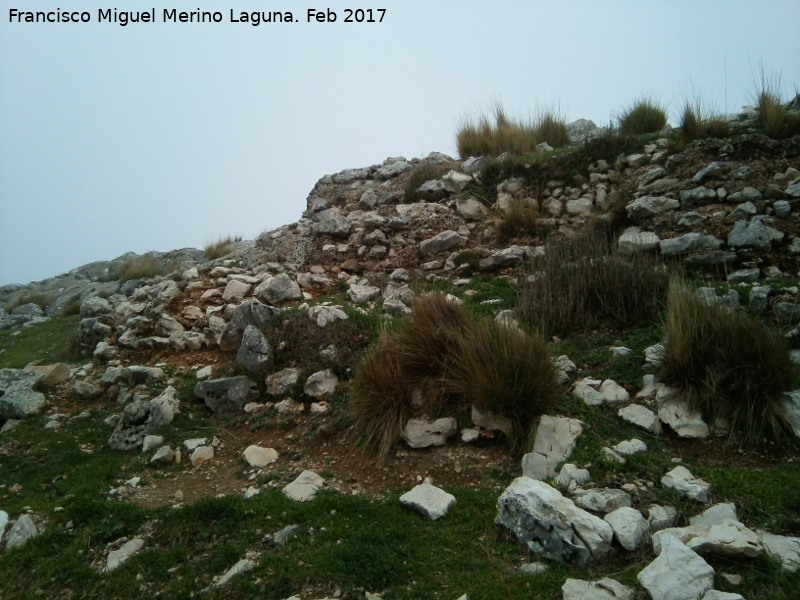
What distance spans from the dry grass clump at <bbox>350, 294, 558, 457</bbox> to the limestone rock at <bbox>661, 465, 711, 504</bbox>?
1.08 meters

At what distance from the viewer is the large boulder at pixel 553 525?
3393 millimetres

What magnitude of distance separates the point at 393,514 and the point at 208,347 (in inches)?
171

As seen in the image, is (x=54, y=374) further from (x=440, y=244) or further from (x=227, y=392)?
(x=440, y=244)

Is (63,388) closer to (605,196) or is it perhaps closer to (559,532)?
(559,532)

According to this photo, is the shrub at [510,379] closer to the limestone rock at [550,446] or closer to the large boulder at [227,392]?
the limestone rock at [550,446]

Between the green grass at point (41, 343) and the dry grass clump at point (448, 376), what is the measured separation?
17.8ft

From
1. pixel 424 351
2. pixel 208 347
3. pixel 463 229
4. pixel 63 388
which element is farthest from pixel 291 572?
pixel 463 229

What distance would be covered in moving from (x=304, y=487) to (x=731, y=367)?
11.2 feet

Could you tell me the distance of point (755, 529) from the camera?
3371mm

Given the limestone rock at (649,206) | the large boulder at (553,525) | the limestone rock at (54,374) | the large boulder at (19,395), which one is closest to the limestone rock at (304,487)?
the large boulder at (553,525)

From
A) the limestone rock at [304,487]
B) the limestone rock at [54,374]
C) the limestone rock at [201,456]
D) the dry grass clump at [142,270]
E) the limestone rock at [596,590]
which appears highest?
the dry grass clump at [142,270]

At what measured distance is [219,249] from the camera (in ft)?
50.4

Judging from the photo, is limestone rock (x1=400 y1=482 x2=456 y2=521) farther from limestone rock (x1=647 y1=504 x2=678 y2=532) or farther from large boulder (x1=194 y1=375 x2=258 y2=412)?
large boulder (x1=194 y1=375 x2=258 y2=412)

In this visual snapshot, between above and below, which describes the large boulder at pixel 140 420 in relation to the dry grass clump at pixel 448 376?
below
